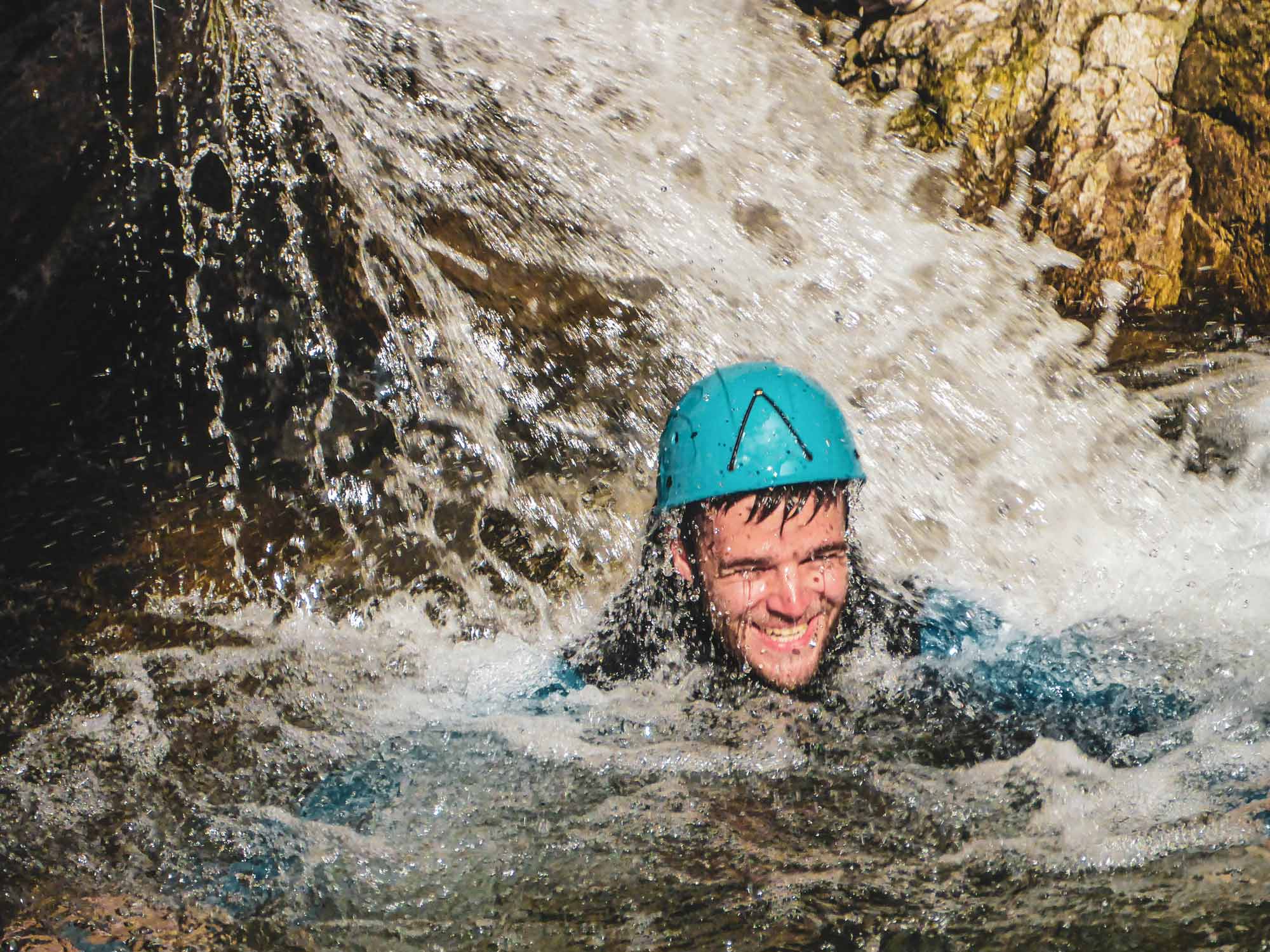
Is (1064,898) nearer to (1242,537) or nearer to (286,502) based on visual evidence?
(1242,537)

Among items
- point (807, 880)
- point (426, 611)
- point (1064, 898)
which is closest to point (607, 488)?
point (426, 611)

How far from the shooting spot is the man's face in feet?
11.7

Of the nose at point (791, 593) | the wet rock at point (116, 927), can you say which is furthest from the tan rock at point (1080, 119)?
the wet rock at point (116, 927)

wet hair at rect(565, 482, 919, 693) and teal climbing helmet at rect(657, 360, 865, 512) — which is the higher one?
teal climbing helmet at rect(657, 360, 865, 512)

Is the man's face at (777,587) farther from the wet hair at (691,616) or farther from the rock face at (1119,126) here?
the rock face at (1119,126)

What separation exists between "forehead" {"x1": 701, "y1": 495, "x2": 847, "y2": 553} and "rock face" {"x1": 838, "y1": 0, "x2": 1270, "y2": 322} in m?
2.38

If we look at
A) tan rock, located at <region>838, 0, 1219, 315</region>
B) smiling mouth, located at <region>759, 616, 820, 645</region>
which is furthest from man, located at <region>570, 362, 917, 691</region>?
tan rock, located at <region>838, 0, 1219, 315</region>

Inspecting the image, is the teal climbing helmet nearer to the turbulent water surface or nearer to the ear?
the ear

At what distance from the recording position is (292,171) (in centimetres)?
533

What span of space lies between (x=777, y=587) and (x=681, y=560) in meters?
0.46

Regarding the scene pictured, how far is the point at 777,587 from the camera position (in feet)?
11.6

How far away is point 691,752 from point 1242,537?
2880mm

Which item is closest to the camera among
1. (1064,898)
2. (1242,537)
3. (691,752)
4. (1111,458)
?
(1064,898)

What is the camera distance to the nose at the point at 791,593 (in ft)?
11.6
